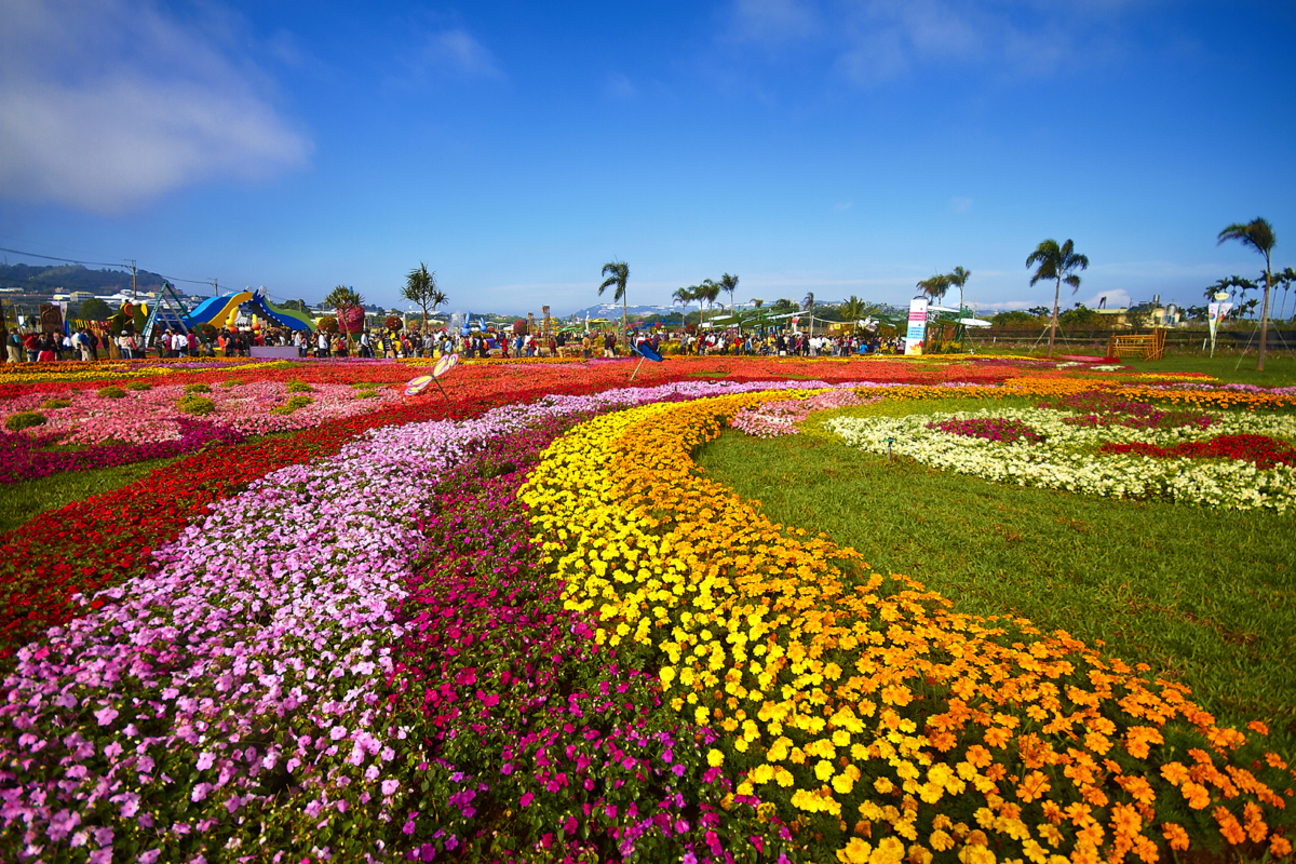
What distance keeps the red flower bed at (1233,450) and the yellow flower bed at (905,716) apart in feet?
19.8

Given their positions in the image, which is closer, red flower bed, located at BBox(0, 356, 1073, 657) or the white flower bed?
red flower bed, located at BBox(0, 356, 1073, 657)

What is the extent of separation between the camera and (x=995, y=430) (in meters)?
9.17

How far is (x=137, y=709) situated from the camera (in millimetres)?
2832

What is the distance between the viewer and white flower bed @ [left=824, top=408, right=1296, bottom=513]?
637cm

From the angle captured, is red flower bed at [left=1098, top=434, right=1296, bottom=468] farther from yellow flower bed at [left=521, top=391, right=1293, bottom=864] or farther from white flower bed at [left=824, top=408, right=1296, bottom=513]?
yellow flower bed at [left=521, top=391, right=1293, bottom=864]

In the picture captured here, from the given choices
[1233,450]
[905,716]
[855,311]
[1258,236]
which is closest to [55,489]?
[905,716]

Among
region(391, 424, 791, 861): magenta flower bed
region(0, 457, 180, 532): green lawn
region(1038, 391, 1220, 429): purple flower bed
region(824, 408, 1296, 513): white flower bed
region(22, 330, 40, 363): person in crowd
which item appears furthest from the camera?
region(22, 330, 40, 363): person in crowd

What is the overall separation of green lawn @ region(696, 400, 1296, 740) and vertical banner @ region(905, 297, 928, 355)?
33.9 meters

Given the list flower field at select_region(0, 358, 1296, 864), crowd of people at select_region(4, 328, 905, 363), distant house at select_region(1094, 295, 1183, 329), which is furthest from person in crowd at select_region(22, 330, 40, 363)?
distant house at select_region(1094, 295, 1183, 329)

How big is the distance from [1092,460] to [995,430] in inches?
65.9

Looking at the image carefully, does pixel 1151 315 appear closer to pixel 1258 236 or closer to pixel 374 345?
pixel 1258 236

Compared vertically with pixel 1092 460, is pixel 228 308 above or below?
above

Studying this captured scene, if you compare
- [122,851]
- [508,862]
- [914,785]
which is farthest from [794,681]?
[122,851]

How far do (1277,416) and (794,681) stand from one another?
1294 cm
